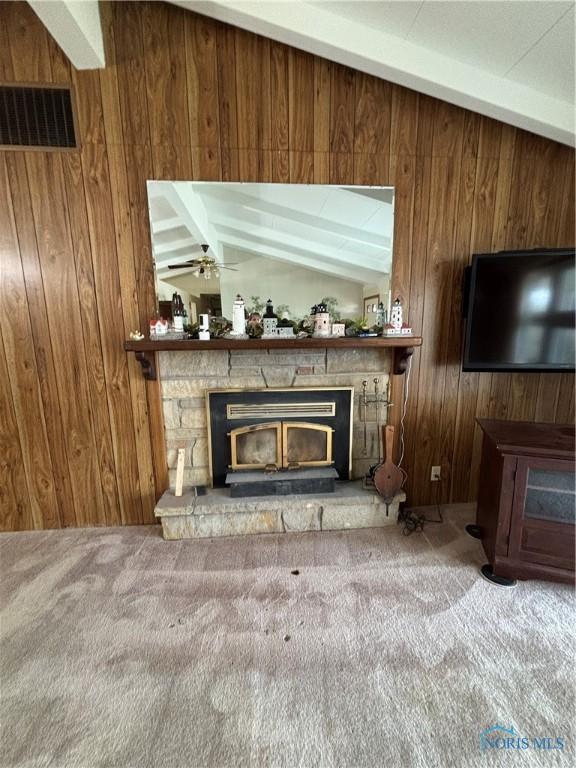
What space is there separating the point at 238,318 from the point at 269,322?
0.18m

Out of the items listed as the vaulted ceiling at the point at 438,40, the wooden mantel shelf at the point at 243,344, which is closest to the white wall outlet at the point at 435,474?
the wooden mantel shelf at the point at 243,344

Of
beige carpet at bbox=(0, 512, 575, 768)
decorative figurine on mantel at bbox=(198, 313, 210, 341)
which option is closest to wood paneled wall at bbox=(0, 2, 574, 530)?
decorative figurine on mantel at bbox=(198, 313, 210, 341)

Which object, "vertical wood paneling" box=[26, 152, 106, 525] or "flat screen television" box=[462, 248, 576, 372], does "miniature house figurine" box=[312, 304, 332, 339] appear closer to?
"flat screen television" box=[462, 248, 576, 372]

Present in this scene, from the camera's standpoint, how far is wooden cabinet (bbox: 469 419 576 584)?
163cm

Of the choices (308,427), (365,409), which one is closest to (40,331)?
(308,427)

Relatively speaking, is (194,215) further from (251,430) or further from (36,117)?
(251,430)

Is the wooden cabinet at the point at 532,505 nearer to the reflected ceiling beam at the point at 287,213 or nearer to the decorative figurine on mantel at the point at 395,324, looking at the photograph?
the decorative figurine on mantel at the point at 395,324

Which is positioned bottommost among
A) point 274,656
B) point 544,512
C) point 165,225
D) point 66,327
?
point 274,656

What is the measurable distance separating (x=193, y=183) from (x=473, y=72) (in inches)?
64.5

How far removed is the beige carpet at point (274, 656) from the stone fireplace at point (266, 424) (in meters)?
0.18

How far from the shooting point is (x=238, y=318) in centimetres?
198

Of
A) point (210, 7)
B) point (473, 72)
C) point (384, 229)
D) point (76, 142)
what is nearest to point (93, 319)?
point (76, 142)

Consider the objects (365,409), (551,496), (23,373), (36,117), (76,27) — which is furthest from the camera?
(365,409)

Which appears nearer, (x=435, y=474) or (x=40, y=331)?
(x=40, y=331)
